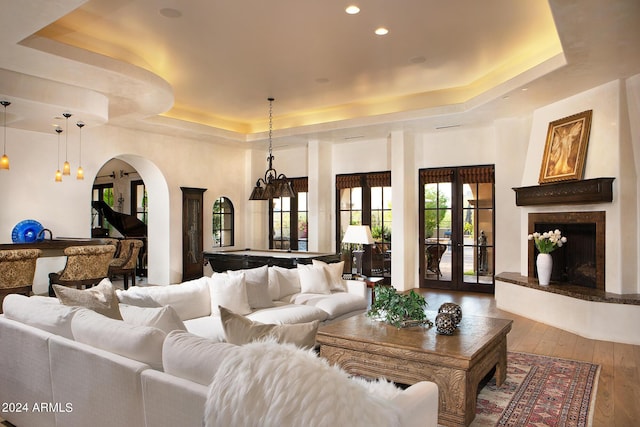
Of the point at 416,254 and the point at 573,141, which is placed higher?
the point at 573,141

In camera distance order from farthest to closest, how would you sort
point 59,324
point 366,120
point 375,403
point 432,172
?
point 432,172
point 366,120
point 59,324
point 375,403

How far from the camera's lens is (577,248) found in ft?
20.7

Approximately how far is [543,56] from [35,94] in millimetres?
6268

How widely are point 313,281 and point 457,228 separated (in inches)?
159

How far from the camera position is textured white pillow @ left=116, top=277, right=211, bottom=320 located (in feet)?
12.7

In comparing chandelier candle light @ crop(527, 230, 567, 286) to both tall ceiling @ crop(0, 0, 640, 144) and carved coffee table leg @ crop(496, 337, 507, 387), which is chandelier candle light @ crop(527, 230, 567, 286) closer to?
tall ceiling @ crop(0, 0, 640, 144)

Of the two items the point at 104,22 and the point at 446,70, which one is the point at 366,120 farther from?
the point at 104,22

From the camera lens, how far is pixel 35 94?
17.7 feet

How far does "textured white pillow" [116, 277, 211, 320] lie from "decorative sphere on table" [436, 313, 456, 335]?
2.21m

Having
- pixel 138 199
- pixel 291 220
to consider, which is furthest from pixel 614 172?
pixel 138 199

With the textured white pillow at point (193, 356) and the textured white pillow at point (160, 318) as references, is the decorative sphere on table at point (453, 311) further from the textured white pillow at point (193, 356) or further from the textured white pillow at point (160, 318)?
the textured white pillow at point (193, 356)

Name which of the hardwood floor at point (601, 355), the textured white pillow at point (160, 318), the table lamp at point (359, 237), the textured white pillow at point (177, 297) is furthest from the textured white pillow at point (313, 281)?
the textured white pillow at point (160, 318)

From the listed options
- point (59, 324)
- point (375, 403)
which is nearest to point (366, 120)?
point (59, 324)

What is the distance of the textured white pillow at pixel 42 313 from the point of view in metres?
2.71
